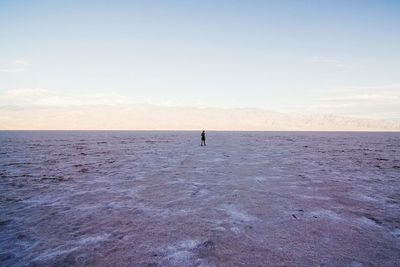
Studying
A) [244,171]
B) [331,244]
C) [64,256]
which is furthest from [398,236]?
[244,171]

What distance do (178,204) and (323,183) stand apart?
6298 millimetres

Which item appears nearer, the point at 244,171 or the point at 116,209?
the point at 116,209

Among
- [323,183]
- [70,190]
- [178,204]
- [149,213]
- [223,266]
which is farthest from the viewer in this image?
[323,183]

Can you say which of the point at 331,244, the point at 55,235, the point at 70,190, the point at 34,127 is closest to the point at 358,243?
the point at 331,244

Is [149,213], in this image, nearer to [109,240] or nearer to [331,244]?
[109,240]

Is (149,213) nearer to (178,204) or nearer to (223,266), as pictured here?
(178,204)

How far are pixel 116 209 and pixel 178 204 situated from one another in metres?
1.64

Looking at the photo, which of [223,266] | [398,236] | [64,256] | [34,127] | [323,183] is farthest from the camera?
[34,127]

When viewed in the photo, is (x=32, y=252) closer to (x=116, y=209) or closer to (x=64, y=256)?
(x=64, y=256)

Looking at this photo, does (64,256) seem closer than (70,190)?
Yes

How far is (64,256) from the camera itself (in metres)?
4.92

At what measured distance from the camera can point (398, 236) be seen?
18.9 feet

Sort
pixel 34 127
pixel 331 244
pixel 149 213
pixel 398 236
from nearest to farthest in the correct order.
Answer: pixel 331 244 < pixel 398 236 < pixel 149 213 < pixel 34 127

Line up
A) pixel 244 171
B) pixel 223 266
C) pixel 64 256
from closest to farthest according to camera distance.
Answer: pixel 223 266 < pixel 64 256 < pixel 244 171
